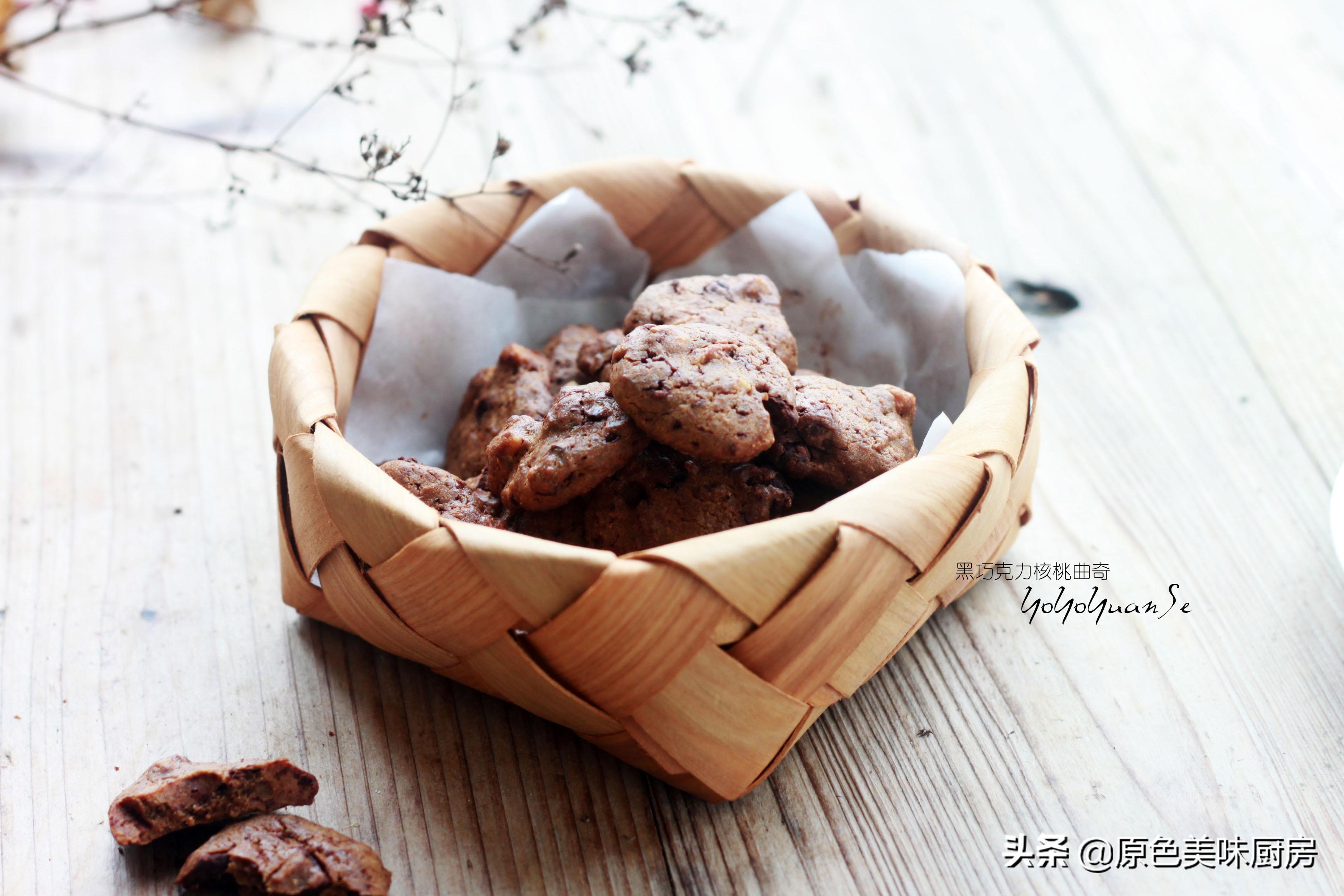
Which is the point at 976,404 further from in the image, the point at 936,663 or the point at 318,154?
the point at 318,154

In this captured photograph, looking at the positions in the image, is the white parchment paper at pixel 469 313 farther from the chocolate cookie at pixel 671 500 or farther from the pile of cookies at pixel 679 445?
the chocolate cookie at pixel 671 500

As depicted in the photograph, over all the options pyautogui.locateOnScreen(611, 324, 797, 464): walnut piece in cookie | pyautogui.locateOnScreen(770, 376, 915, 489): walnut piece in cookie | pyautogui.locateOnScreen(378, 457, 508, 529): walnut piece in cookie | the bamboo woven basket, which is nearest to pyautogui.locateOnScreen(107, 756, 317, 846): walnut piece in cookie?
the bamboo woven basket

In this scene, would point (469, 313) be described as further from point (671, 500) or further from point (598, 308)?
point (671, 500)

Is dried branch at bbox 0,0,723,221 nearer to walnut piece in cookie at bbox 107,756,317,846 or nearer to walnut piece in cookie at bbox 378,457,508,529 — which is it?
walnut piece in cookie at bbox 378,457,508,529

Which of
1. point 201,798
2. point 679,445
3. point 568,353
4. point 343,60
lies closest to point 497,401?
point 568,353

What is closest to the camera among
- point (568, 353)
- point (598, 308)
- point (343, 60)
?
point (568, 353)

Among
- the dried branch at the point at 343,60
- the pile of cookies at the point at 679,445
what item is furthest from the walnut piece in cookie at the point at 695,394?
the dried branch at the point at 343,60
